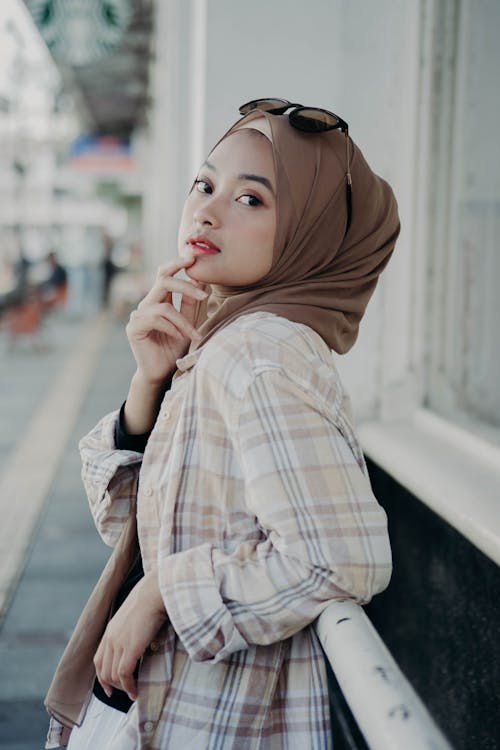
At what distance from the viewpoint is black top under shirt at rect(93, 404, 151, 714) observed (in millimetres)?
1312

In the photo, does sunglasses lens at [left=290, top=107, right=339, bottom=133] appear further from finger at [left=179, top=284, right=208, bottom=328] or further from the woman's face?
finger at [left=179, top=284, right=208, bottom=328]

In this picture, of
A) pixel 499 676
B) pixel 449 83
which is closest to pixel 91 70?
pixel 449 83

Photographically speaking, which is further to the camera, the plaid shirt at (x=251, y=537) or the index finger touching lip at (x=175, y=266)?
the index finger touching lip at (x=175, y=266)

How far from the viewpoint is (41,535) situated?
435 cm

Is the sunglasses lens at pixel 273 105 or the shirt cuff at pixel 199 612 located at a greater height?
the sunglasses lens at pixel 273 105

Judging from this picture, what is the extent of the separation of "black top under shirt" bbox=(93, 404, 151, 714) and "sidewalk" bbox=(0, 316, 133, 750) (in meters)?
1.44

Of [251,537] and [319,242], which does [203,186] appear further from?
[251,537]

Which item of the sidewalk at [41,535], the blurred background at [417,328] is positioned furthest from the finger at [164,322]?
the sidewalk at [41,535]

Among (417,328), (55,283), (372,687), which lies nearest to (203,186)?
(372,687)

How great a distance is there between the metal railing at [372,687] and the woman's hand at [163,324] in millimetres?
494

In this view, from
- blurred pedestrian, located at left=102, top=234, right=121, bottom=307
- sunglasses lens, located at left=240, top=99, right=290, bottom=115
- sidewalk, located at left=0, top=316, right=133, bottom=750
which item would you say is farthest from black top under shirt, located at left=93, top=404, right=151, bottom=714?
blurred pedestrian, located at left=102, top=234, right=121, bottom=307

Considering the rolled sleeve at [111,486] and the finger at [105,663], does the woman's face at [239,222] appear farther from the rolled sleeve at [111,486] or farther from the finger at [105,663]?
the finger at [105,663]

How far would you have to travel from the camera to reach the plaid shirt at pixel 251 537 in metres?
1.09

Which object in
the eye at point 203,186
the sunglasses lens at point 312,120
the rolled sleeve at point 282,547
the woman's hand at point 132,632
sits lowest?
the woman's hand at point 132,632
